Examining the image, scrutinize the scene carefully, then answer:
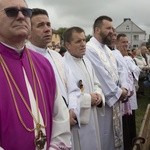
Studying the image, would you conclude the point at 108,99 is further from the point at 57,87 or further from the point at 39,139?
the point at 39,139

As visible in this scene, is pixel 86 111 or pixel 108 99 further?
pixel 108 99

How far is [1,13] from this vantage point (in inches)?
107

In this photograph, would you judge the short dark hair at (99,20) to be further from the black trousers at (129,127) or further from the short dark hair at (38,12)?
the black trousers at (129,127)

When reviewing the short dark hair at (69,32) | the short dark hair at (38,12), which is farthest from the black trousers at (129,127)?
the short dark hair at (38,12)

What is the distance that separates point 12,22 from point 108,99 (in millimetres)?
3096

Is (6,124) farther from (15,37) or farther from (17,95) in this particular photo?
(15,37)

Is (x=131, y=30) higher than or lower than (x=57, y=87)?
lower

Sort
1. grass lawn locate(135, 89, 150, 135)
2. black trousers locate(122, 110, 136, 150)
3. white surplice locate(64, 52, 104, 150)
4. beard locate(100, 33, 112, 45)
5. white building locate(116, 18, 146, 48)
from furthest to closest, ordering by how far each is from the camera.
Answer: white building locate(116, 18, 146, 48)
grass lawn locate(135, 89, 150, 135)
black trousers locate(122, 110, 136, 150)
beard locate(100, 33, 112, 45)
white surplice locate(64, 52, 104, 150)

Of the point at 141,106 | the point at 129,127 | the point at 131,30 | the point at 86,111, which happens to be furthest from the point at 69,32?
the point at 131,30

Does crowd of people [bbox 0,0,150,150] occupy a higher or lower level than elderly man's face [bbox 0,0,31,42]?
lower

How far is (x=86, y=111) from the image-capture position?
457 centimetres

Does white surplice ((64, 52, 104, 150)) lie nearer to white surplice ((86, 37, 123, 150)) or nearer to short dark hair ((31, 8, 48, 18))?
white surplice ((86, 37, 123, 150))

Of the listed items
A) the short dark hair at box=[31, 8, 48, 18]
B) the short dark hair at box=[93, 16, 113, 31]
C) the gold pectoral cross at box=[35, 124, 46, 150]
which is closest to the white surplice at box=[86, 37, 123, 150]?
the short dark hair at box=[93, 16, 113, 31]

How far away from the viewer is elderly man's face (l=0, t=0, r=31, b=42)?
267cm
